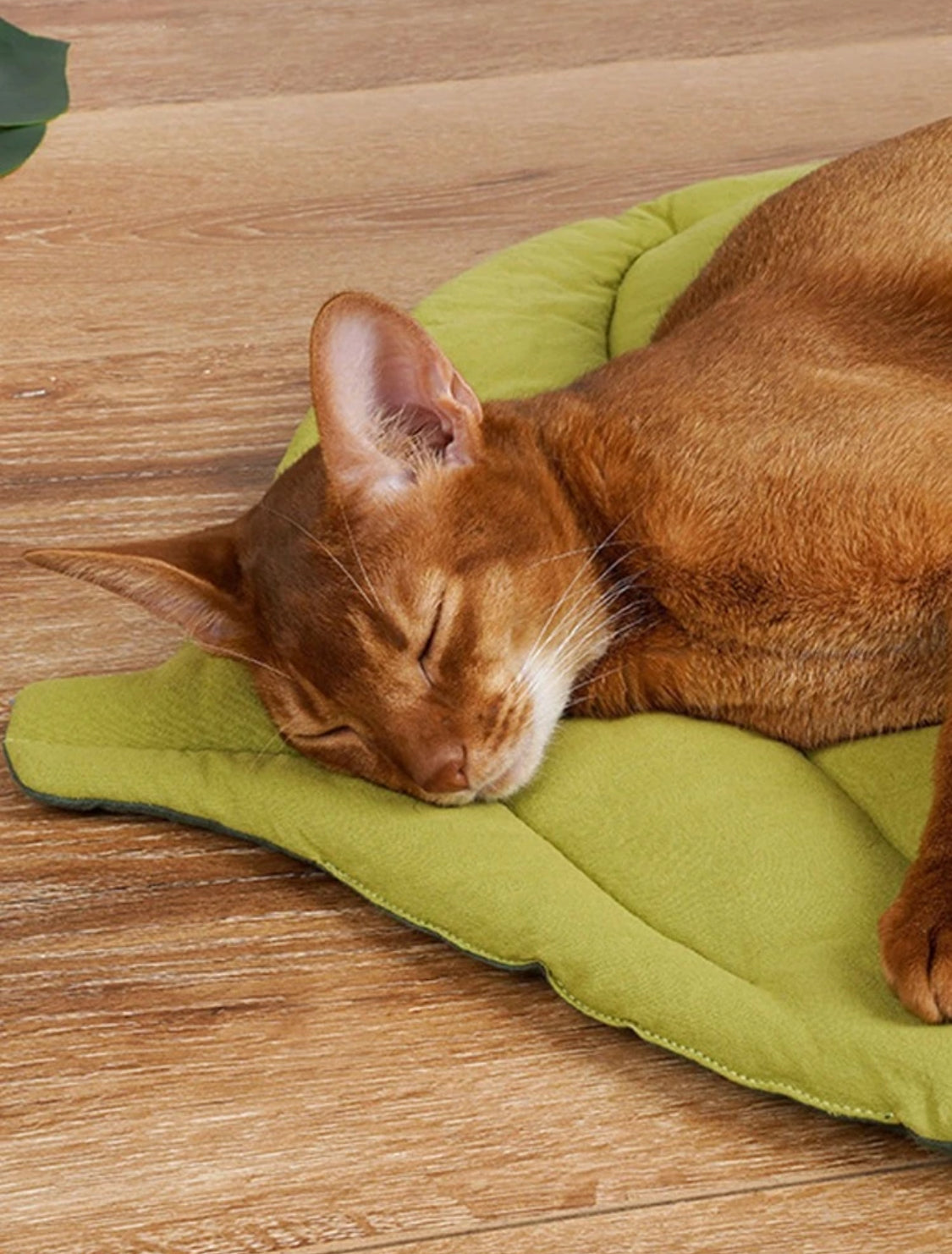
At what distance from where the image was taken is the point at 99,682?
198 centimetres

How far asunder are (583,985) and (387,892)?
0.76 feet

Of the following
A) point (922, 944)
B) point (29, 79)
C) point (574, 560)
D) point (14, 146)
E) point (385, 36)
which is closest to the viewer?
point (922, 944)

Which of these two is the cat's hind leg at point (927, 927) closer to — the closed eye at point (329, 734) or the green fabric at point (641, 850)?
the green fabric at point (641, 850)

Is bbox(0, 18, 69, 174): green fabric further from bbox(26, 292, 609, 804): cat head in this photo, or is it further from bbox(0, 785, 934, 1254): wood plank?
bbox(0, 785, 934, 1254): wood plank

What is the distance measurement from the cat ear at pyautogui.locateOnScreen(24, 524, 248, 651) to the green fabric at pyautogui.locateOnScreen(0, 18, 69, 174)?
2.17 feet

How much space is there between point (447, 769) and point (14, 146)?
1.23 metres

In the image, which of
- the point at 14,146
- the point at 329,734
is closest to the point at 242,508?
the point at 14,146

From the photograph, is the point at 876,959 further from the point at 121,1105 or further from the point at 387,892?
the point at 121,1105

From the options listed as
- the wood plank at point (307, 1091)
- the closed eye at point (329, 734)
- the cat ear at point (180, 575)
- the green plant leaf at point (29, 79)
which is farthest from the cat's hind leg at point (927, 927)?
the green plant leaf at point (29, 79)

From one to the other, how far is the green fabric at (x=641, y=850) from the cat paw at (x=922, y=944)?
0.08 feet

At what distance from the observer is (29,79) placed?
2.24 metres

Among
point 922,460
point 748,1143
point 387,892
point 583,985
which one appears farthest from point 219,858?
point 922,460

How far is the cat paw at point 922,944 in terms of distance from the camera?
140cm

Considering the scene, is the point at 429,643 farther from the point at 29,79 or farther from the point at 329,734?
the point at 29,79
